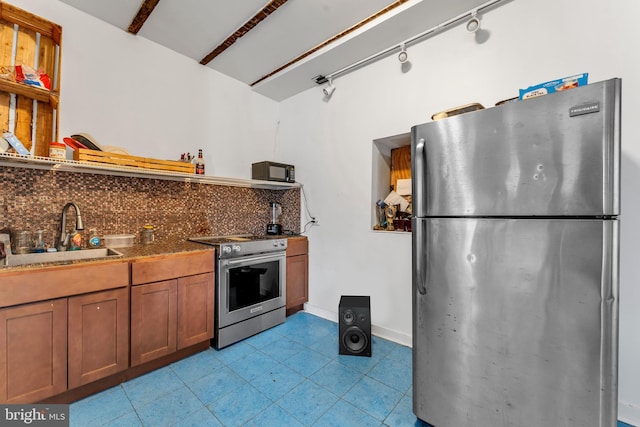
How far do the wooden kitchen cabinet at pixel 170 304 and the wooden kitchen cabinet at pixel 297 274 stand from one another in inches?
36.7

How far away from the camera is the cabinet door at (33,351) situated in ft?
4.43

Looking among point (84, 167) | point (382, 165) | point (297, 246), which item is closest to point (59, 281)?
point (84, 167)

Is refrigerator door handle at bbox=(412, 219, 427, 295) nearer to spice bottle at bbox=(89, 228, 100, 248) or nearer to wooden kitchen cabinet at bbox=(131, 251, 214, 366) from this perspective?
wooden kitchen cabinet at bbox=(131, 251, 214, 366)

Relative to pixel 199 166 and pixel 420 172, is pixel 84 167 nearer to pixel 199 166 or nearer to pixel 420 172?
pixel 199 166

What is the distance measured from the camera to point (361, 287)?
105 inches

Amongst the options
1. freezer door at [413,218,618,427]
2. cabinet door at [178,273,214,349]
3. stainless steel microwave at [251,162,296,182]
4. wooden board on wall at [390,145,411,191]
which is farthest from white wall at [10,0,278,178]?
freezer door at [413,218,618,427]

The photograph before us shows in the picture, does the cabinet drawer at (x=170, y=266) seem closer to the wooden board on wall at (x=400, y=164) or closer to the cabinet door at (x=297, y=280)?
the cabinet door at (x=297, y=280)

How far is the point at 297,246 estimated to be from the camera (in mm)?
3041

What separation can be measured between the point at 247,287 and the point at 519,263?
211 cm

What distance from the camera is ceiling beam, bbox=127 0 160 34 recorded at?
6.62 ft

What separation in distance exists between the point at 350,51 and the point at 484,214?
205cm

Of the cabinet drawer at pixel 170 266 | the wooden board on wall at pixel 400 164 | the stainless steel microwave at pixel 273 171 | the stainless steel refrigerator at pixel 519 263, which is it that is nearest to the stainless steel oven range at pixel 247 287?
the cabinet drawer at pixel 170 266

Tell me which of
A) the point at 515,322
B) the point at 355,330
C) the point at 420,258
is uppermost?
the point at 420,258

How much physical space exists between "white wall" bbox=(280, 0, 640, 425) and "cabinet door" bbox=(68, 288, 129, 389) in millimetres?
1867
